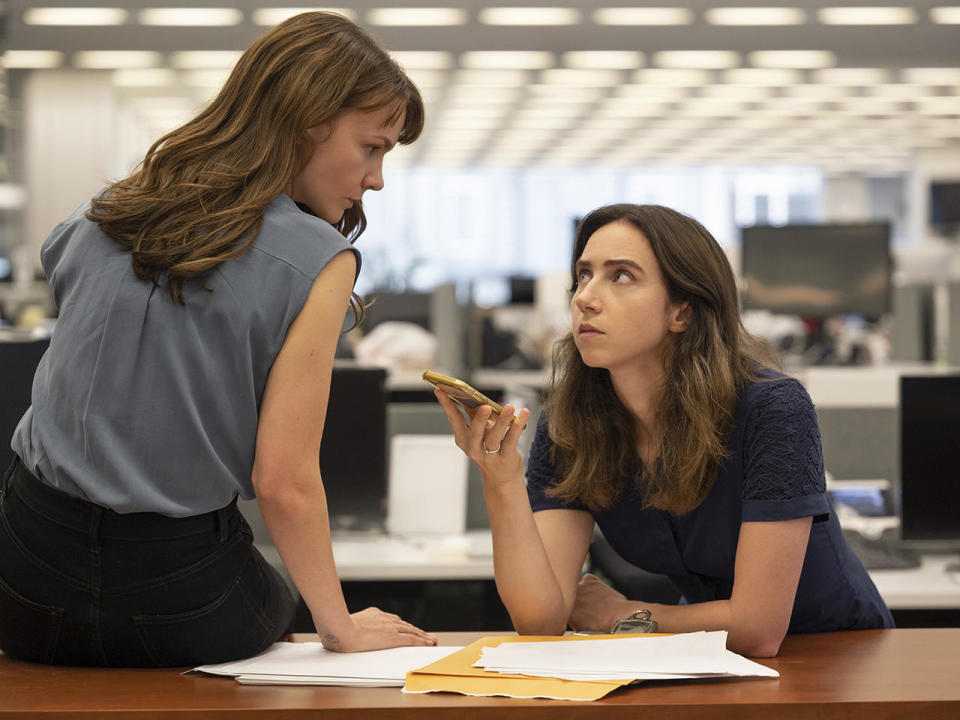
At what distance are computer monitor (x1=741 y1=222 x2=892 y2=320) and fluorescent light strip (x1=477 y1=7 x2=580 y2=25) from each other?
3.60 meters

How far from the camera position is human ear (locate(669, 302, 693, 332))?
1.45 metres

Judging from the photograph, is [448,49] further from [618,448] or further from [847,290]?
[618,448]

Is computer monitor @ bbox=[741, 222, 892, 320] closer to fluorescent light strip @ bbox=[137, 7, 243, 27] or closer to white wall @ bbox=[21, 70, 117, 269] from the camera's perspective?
fluorescent light strip @ bbox=[137, 7, 243, 27]

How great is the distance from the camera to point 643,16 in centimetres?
768

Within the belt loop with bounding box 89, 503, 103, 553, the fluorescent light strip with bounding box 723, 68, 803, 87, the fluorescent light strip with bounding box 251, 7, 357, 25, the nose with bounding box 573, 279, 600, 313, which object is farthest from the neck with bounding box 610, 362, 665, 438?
the fluorescent light strip with bounding box 723, 68, 803, 87

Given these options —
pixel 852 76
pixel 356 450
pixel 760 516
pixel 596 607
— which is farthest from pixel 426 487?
pixel 852 76

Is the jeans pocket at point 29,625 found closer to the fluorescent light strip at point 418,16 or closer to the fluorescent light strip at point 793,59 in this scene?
the fluorescent light strip at point 418,16

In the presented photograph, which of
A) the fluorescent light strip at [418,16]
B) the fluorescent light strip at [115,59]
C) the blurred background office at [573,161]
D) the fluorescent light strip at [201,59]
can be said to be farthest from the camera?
the fluorescent light strip at [115,59]

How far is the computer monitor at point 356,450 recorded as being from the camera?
2.62m

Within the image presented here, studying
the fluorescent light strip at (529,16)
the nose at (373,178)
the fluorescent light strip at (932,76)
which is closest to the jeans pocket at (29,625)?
the nose at (373,178)

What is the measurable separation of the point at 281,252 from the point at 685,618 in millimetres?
689

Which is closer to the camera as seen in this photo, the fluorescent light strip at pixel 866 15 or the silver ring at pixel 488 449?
the silver ring at pixel 488 449

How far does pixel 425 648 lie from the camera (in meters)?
1.22

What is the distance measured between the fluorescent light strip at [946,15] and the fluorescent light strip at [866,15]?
136 mm
